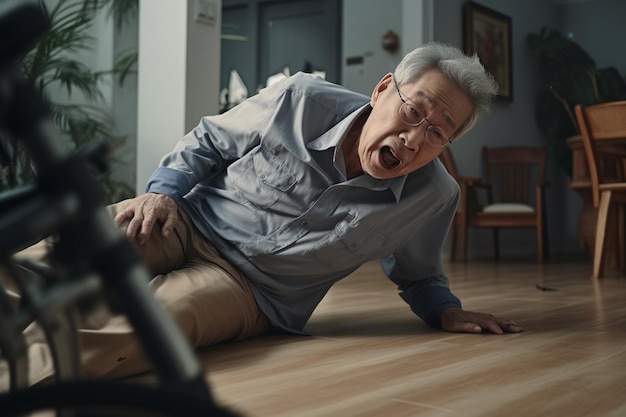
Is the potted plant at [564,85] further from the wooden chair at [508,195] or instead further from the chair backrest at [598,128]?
the chair backrest at [598,128]

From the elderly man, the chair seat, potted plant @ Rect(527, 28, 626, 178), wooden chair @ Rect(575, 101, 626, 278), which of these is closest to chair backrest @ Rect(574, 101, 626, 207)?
wooden chair @ Rect(575, 101, 626, 278)

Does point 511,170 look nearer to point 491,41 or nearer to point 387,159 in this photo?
point 491,41

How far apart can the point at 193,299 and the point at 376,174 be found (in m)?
0.48

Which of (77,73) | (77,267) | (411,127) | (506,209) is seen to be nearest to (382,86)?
(411,127)

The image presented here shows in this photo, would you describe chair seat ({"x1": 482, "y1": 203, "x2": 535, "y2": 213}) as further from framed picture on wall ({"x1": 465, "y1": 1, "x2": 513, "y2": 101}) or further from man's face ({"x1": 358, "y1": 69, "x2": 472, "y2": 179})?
man's face ({"x1": 358, "y1": 69, "x2": 472, "y2": 179})

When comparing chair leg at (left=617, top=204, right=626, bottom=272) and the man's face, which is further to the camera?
chair leg at (left=617, top=204, right=626, bottom=272)

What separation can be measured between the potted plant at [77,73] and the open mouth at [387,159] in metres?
2.30

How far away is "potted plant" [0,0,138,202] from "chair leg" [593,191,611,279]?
2567 mm

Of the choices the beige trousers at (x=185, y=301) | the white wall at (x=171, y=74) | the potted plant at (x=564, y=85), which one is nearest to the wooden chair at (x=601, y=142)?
the white wall at (x=171, y=74)

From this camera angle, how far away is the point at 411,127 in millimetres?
1522

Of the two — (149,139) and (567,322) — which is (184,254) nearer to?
(567,322)

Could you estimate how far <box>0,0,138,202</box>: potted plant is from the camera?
3.50 m

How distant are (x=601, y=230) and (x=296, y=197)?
274cm

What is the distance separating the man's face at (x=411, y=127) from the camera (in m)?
1.52
